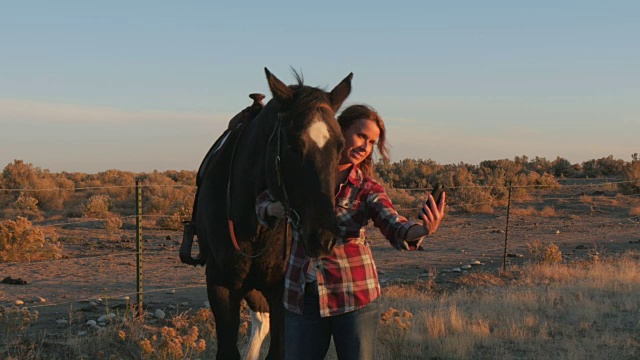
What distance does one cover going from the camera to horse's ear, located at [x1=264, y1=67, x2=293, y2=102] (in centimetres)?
301

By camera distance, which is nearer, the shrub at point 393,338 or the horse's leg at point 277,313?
the horse's leg at point 277,313

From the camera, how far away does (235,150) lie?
4.07m

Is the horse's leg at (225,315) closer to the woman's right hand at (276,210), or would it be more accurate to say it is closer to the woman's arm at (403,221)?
the woman's right hand at (276,210)

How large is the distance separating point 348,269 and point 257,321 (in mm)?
2198

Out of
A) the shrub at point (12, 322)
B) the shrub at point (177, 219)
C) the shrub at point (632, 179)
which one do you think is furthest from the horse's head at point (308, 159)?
the shrub at point (632, 179)

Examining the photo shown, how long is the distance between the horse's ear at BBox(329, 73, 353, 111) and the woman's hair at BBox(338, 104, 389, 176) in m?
Result: 0.05

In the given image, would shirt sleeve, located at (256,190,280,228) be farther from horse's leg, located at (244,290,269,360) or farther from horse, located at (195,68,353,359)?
horse's leg, located at (244,290,269,360)

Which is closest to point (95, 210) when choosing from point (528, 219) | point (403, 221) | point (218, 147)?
point (528, 219)

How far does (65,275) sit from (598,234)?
1341cm

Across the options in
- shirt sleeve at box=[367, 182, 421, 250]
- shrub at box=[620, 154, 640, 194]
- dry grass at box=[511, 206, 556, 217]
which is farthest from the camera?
shrub at box=[620, 154, 640, 194]

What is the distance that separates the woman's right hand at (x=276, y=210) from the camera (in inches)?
114

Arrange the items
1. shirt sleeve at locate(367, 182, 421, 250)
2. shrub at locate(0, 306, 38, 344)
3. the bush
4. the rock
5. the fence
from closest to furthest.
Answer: shirt sleeve at locate(367, 182, 421, 250), shrub at locate(0, 306, 38, 344), the rock, the bush, the fence

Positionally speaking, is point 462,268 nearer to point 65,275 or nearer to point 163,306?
point 163,306

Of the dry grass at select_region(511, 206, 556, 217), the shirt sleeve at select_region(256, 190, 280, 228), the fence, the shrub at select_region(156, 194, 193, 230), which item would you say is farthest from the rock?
the dry grass at select_region(511, 206, 556, 217)
